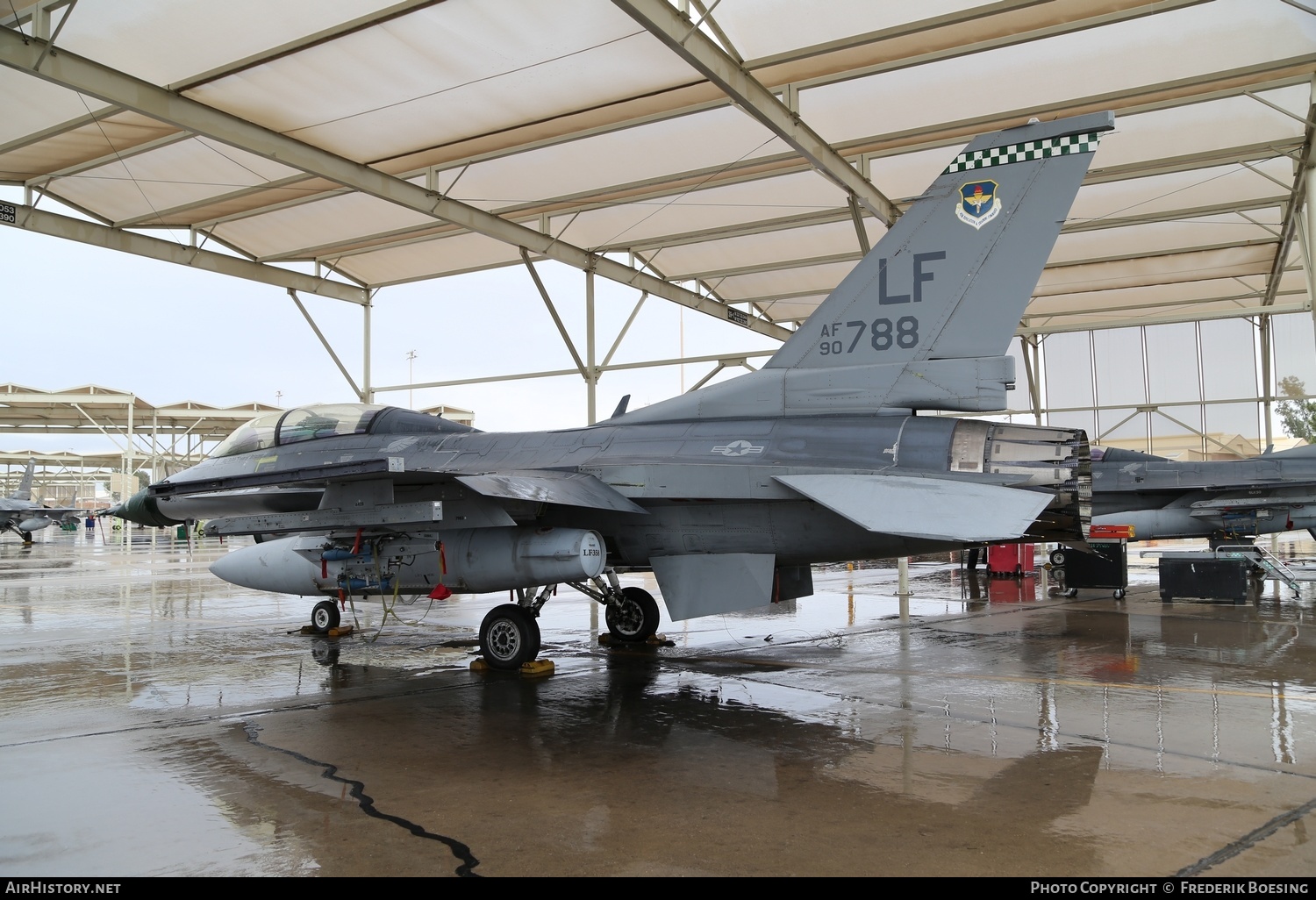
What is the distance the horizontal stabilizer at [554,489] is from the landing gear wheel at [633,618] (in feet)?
7.74

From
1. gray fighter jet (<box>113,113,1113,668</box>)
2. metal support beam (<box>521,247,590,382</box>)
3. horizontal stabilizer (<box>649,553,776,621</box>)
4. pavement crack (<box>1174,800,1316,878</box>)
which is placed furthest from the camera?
metal support beam (<box>521,247,590,382</box>)

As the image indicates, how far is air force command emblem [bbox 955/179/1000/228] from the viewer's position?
6.64 meters

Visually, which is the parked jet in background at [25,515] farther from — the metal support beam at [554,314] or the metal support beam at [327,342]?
the metal support beam at [554,314]

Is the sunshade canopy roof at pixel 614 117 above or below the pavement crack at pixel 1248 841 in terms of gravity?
above

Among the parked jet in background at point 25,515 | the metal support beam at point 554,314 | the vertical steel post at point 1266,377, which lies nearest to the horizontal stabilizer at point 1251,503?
the vertical steel post at point 1266,377

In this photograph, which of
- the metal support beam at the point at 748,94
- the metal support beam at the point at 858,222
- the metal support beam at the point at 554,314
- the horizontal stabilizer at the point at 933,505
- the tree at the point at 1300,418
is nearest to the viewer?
the horizontal stabilizer at the point at 933,505

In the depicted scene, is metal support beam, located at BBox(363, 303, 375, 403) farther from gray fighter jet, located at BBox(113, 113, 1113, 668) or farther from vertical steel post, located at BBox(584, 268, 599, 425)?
gray fighter jet, located at BBox(113, 113, 1113, 668)

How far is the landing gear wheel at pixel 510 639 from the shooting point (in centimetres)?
785

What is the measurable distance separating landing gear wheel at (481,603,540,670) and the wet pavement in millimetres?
185

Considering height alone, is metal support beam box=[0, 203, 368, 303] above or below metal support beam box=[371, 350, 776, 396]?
above

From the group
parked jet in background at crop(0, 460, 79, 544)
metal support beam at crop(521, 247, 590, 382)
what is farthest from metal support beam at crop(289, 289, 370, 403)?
parked jet in background at crop(0, 460, 79, 544)

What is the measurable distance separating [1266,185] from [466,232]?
14.1 metres

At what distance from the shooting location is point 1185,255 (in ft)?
62.6

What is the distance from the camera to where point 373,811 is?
413 centimetres
